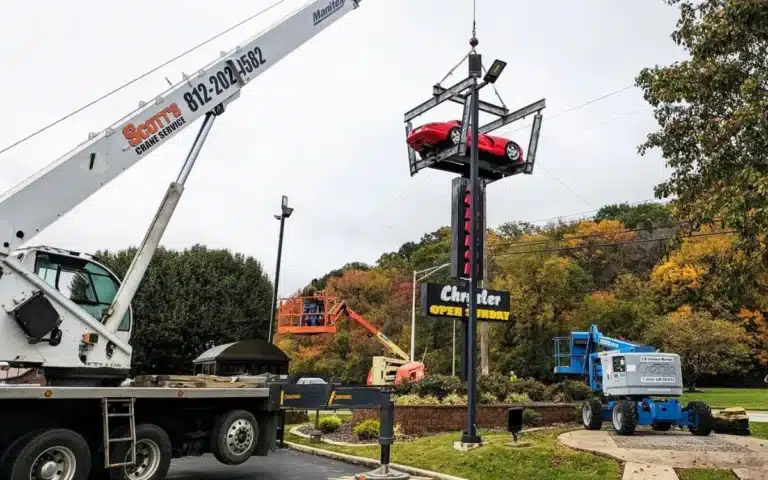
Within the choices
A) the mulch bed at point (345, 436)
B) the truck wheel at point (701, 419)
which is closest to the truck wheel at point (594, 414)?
the truck wheel at point (701, 419)

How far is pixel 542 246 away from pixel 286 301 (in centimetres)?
2291

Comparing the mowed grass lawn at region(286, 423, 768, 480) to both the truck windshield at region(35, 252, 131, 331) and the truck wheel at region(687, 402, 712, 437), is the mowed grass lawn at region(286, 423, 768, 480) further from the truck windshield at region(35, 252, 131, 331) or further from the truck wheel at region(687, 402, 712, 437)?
the truck windshield at region(35, 252, 131, 331)

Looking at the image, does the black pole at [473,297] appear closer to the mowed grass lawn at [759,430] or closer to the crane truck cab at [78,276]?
the crane truck cab at [78,276]

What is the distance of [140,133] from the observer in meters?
10.0

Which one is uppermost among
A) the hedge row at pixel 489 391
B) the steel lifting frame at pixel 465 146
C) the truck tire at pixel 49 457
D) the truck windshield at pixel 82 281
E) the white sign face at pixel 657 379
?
the steel lifting frame at pixel 465 146

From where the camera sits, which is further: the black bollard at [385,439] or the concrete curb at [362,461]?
the concrete curb at [362,461]

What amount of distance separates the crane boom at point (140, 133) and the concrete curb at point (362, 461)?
702 cm

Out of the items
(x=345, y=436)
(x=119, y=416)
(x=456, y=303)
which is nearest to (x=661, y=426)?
(x=345, y=436)

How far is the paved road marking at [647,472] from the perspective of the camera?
9695 millimetres

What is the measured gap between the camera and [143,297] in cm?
3428

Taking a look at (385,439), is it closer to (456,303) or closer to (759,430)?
(759,430)

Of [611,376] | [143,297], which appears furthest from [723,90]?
[143,297]

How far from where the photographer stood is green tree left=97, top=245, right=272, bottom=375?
1346 inches

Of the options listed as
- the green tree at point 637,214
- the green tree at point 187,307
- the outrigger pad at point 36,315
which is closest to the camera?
the outrigger pad at point 36,315
